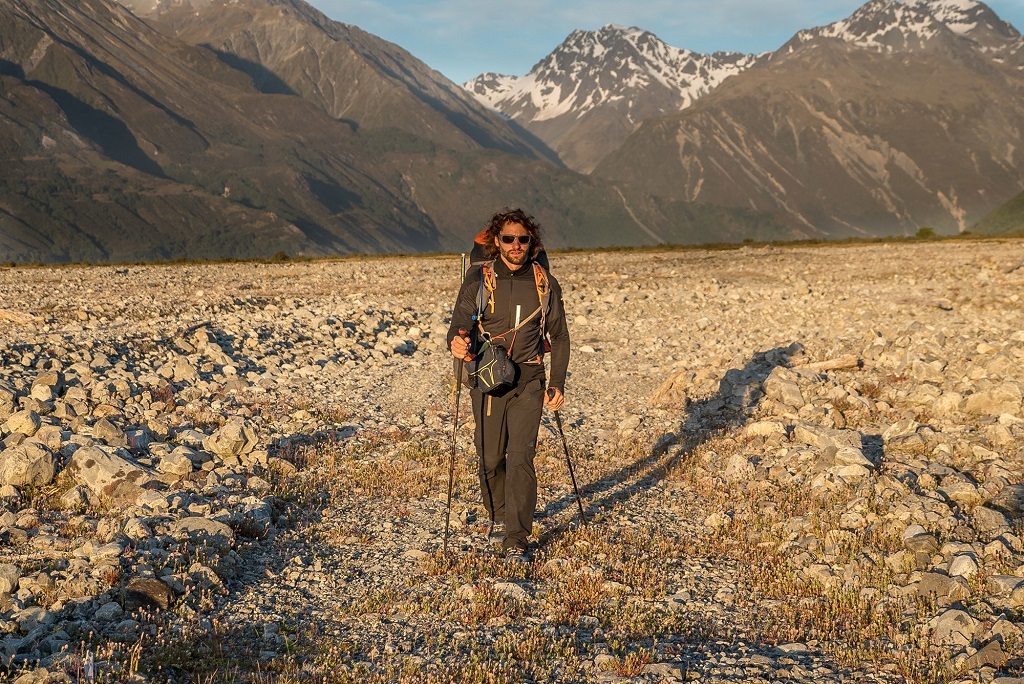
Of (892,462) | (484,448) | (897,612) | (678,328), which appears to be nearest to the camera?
(897,612)

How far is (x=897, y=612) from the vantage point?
7.27 m

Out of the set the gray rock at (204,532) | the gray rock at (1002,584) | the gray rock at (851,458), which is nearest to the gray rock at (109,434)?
the gray rock at (204,532)

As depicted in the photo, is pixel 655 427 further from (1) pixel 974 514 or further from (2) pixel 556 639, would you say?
(2) pixel 556 639

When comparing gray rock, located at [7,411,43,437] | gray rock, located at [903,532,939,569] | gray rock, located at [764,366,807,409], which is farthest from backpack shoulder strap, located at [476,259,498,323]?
gray rock, located at [764,366,807,409]

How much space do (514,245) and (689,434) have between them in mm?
6563

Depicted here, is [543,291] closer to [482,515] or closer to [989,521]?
[482,515]

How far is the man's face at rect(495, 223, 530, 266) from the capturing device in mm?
8438

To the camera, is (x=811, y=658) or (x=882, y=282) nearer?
(x=811, y=658)

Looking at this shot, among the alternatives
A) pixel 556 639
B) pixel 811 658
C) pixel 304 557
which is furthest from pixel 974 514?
pixel 304 557

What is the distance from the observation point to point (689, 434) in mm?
13766

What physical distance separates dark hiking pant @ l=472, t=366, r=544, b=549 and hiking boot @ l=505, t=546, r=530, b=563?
41 millimetres

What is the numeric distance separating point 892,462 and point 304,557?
25.6 ft

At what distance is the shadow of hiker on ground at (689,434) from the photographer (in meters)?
10.6

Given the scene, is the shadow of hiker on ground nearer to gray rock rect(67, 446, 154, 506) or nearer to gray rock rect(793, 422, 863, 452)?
gray rock rect(793, 422, 863, 452)
